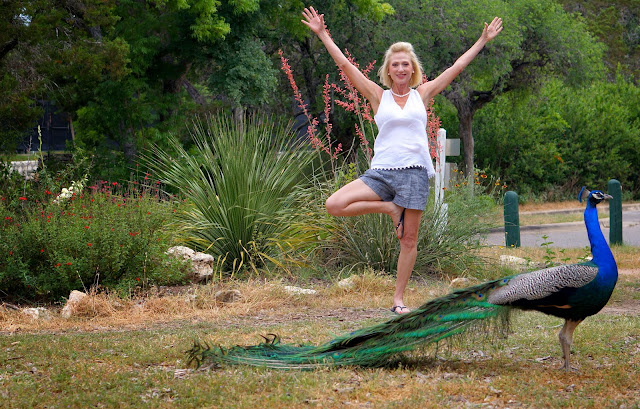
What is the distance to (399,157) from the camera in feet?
18.9

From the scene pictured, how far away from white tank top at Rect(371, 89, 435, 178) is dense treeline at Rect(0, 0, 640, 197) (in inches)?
320

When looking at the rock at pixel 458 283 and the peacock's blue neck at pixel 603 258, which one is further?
the rock at pixel 458 283

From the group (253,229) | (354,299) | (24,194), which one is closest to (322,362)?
(354,299)

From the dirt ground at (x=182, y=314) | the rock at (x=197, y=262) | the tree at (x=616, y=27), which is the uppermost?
the tree at (x=616, y=27)

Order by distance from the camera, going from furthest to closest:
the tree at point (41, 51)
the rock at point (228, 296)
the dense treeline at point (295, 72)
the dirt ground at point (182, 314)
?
the dense treeline at point (295, 72) → the tree at point (41, 51) → the rock at point (228, 296) → the dirt ground at point (182, 314)

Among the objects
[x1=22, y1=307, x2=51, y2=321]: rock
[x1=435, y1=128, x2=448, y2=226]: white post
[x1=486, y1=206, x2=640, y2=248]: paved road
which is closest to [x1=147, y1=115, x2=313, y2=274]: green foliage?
[x1=435, y1=128, x2=448, y2=226]: white post

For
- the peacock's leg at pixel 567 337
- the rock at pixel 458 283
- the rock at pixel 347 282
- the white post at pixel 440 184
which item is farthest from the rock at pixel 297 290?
the peacock's leg at pixel 567 337

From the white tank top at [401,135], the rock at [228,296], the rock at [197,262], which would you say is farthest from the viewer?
the rock at [197,262]

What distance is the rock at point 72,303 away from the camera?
709cm

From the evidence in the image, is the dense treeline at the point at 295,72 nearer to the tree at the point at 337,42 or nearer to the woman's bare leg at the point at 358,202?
the tree at the point at 337,42

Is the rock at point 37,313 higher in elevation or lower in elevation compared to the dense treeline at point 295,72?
lower

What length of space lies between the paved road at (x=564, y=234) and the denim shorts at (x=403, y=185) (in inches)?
341

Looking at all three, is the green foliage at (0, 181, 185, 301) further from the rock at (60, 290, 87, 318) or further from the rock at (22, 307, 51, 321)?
the rock at (22, 307, 51, 321)

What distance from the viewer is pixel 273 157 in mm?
9719
